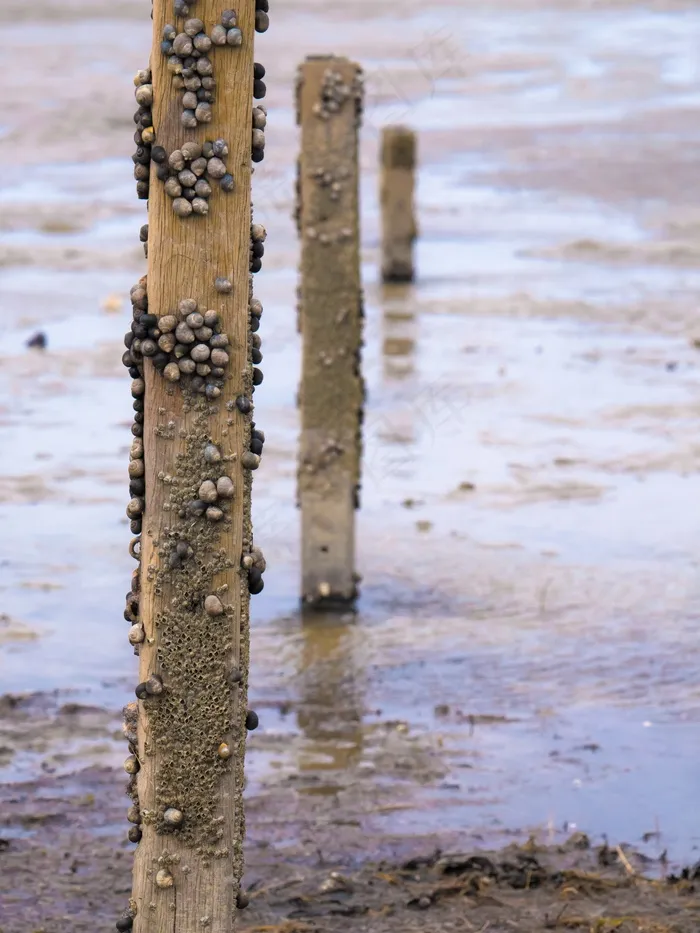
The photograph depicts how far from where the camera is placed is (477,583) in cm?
966

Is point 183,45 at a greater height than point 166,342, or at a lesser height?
greater

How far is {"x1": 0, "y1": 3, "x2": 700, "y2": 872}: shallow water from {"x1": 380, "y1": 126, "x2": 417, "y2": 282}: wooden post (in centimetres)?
29

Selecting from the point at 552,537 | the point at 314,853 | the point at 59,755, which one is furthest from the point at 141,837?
the point at 552,537

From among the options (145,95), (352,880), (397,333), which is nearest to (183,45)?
(145,95)

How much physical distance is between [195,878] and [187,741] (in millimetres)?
386

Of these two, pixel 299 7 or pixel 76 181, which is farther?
pixel 299 7

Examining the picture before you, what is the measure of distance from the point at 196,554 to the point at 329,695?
368 cm

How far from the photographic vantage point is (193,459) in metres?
4.61

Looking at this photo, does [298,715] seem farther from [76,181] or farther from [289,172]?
[76,181]

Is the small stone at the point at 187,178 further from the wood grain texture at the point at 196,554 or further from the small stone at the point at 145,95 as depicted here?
the small stone at the point at 145,95

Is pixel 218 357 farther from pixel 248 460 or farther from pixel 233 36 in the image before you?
pixel 233 36

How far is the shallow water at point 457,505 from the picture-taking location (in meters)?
7.56

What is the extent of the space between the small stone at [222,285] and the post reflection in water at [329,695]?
332 cm

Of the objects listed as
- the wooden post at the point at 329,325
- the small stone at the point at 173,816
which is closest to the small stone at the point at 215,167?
the small stone at the point at 173,816
